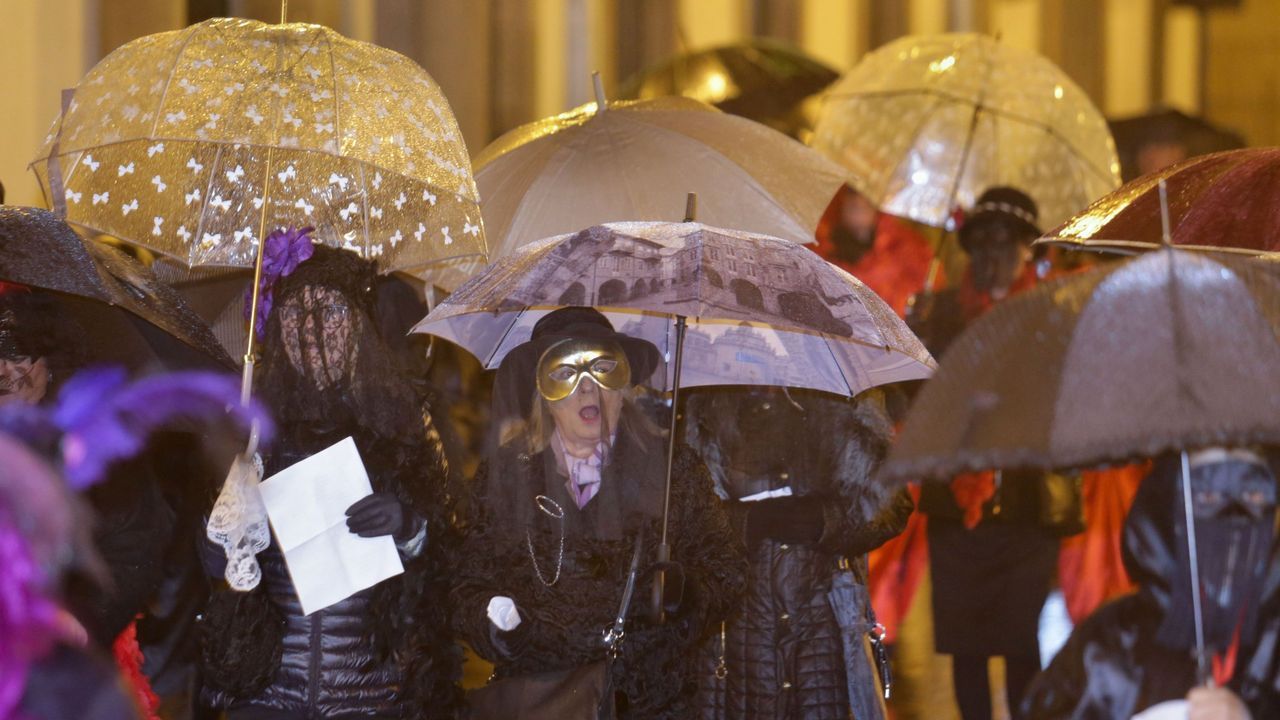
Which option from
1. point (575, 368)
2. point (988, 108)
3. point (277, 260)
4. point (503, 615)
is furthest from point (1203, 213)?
point (988, 108)

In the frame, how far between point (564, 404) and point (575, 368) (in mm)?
105

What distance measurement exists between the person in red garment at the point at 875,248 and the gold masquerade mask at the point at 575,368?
127 inches

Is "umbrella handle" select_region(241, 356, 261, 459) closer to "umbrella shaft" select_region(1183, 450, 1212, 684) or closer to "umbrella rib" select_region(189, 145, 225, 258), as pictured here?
"umbrella rib" select_region(189, 145, 225, 258)

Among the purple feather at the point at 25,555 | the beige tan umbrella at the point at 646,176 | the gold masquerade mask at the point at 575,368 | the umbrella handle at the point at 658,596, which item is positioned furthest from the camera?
the beige tan umbrella at the point at 646,176

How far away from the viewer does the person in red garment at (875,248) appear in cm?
861

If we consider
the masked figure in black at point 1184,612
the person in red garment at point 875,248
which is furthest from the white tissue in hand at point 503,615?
the person in red garment at point 875,248

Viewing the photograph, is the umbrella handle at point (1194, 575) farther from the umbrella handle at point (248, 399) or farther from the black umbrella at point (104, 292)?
the black umbrella at point (104, 292)

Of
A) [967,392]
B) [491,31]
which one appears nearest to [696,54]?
[491,31]

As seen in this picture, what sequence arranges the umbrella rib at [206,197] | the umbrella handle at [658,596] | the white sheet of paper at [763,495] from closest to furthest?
the umbrella handle at [658,596]
the umbrella rib at [206,197]
the white sheet of paper at [763,495]

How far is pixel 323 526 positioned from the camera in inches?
186

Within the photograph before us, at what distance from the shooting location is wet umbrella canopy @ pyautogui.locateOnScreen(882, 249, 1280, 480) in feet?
10.9

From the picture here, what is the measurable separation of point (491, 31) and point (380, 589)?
9.92 meters

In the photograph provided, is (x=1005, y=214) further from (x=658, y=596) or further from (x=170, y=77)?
(x=170, y=77)

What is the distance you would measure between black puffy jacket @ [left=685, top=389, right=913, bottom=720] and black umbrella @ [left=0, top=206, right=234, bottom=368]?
5.76 feet
